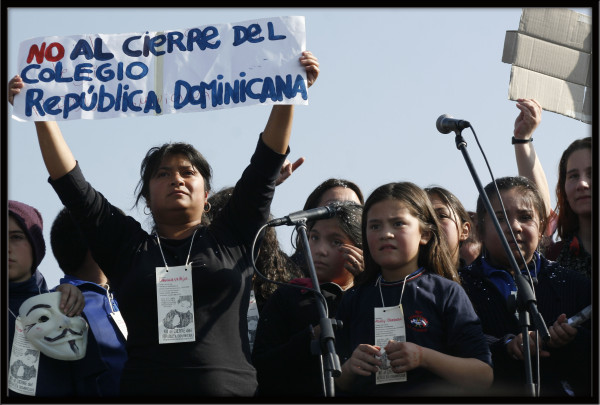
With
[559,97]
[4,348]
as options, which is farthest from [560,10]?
[4,348]

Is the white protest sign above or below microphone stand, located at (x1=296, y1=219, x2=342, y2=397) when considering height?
above

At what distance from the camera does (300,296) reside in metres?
4.60

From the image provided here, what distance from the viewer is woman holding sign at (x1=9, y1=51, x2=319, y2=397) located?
3834mm

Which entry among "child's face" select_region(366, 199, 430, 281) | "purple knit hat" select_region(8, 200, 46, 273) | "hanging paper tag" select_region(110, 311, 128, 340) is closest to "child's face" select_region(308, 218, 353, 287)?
"child's face" select_region(366, 199, 430, 281)

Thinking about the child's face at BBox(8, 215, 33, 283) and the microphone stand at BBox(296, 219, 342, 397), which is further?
the child's face at BBox(8, 215, 33, 283)

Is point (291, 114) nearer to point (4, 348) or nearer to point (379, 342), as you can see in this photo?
point (379, 342)

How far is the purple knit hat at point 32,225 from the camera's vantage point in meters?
4.69

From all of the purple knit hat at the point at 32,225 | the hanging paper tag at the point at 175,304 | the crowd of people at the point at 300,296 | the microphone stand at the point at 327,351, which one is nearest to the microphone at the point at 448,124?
the crowd of people at the point at 300,296

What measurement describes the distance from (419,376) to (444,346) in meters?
0.20

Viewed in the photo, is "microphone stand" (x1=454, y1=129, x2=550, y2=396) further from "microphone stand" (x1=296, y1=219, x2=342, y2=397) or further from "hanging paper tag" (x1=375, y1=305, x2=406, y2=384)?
"microphone stand" (x1=296, y1=219, x2=342, y2=397)

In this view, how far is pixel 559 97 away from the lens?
18.3 ft

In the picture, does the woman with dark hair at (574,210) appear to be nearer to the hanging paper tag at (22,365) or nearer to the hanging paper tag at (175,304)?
the hanging paper tag at (175,304)

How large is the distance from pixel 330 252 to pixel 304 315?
46 cm

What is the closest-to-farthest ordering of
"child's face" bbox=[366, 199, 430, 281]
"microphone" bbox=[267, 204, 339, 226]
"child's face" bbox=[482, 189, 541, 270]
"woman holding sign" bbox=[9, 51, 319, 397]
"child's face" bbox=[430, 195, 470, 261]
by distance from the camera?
"microphone" bbox=[267, 204, 339, 226] < "woman holding sign" bbox=[9, 51, 319, 397] < "child's face" bbox=[366, 199, 430, 281] < "child's face" bbox=[482, 189, 541, 270] < "child's face" bbox=[430, 195, 470, 261]
